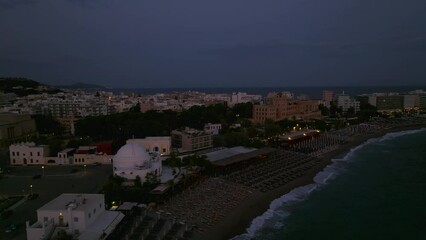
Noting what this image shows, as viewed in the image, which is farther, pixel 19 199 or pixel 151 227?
pixel 19 199

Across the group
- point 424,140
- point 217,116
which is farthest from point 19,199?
point 424,140

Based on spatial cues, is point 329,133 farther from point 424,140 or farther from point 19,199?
point 19,199

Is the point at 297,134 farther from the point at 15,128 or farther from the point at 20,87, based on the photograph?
the point at 20,87

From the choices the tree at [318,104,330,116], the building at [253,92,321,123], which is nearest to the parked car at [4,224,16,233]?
the building at [253,92,321,123]

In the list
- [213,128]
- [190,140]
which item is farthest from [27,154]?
[213,128]

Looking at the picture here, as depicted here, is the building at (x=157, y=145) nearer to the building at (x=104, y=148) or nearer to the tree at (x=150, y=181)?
the building at (x=104, y=148)

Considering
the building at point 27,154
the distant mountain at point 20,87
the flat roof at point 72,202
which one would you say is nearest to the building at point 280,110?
the building at point 27,154
